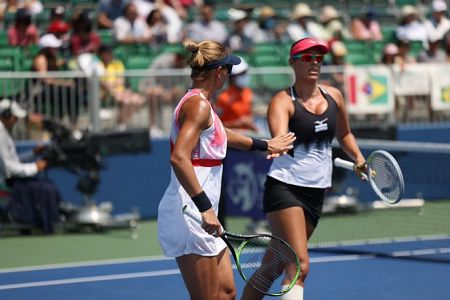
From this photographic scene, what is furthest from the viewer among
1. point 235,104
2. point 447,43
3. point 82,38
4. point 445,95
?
point 447,43

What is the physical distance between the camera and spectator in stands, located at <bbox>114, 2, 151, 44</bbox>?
53.9 ft

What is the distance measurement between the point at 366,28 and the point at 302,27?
171cm

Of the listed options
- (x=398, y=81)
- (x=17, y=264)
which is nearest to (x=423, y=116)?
(x=398, y=81)

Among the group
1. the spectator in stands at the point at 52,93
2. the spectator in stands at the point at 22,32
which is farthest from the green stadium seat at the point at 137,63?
the spectator in stands at the point at 52,93

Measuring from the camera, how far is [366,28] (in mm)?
19375

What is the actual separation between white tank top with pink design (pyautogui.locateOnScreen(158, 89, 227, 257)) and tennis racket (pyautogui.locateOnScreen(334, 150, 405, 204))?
5.71ft

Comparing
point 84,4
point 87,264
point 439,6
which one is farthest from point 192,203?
point 439,6

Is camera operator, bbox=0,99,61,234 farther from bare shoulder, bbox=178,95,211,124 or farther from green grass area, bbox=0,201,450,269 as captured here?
bare shoulder, bbox=178,95,211,124

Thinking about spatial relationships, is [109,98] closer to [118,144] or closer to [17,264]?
[118,144]

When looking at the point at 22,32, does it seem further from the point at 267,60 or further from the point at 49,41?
the point at 267,60

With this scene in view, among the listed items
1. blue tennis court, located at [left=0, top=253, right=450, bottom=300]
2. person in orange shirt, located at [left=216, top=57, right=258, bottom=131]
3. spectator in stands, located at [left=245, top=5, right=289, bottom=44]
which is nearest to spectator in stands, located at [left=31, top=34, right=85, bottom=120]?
person in orange shirt, located at [left=216, top=57, right=258, bottom=131]

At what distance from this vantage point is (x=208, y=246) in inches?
243

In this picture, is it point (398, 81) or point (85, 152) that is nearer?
point (85, 152)

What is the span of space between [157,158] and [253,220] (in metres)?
2.19
